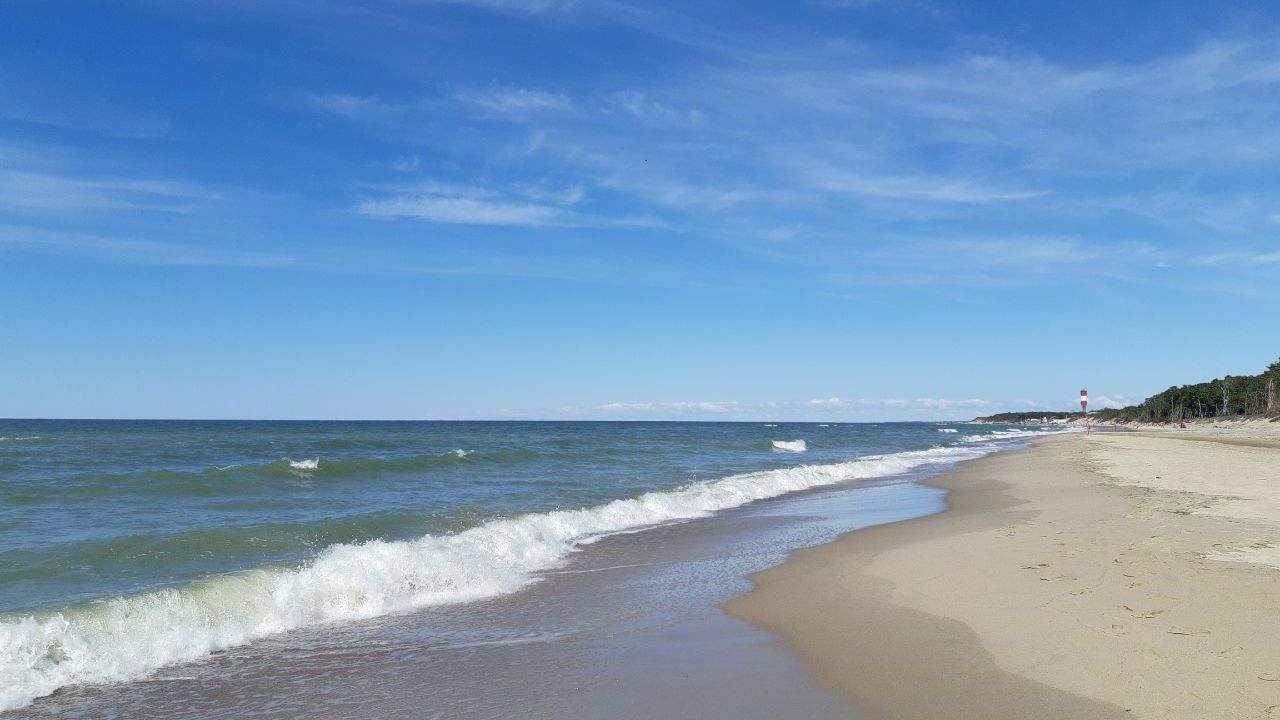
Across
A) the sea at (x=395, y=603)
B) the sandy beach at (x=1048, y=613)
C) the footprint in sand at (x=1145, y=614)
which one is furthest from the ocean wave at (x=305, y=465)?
the footprint in sand at (x=1145, y=614)

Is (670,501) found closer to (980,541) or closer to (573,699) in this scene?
(980,541)

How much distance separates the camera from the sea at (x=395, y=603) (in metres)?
5.59

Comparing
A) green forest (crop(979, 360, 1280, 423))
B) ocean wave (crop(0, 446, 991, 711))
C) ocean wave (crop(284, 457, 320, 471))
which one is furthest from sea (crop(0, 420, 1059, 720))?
green forest (crop(979, 360, 1280, 423))

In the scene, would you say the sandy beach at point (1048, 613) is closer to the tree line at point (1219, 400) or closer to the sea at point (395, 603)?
the sea at point (395, 603)

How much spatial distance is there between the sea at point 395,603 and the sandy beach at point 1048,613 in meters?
0.62

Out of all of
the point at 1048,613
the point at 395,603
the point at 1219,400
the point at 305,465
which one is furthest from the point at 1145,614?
the point at 1219,400

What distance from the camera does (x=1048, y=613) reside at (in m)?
6.83

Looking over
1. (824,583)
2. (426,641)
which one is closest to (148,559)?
(426,641)

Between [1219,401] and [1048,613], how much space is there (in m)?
110

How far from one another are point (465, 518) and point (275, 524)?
10.9ft

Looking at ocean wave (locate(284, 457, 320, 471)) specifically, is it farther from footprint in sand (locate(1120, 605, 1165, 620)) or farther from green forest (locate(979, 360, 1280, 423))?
green forest (locate(979, 360, 1280, 423))

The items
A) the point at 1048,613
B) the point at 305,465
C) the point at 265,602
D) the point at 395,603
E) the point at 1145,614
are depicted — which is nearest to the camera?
the point at 1145,614

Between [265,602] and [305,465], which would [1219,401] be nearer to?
[305,465]

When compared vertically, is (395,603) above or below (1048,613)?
below
